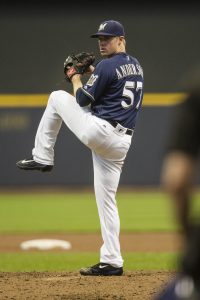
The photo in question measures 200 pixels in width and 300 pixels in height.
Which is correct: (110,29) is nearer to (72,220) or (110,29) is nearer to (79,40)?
(72,220)

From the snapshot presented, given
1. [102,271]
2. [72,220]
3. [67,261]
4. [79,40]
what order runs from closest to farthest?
[102,271] → [67,261] → [72,220] → [79,40]

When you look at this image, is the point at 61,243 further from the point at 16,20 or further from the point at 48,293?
the point at 16,20

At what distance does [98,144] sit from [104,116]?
0.21 m

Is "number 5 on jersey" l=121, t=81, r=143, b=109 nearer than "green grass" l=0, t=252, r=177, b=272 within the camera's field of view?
Yes

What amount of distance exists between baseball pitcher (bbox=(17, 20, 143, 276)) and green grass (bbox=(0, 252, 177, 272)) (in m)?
1.08

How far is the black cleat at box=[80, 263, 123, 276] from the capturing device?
559 cm

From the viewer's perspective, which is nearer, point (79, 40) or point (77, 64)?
point (77, 64)

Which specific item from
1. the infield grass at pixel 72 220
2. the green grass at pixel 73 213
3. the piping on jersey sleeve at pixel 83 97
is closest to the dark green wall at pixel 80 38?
the infield grass at pixel 72 220

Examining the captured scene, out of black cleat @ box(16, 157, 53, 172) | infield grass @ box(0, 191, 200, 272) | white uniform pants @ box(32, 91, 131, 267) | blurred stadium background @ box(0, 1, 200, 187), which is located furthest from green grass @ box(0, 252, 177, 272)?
blurred stadium background @ box(0, 1, 200, 187)

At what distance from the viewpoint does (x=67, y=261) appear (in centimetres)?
739

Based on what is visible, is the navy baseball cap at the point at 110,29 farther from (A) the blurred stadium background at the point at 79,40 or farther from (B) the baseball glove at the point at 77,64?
(A) the blurred stadium background at the point at 79,40

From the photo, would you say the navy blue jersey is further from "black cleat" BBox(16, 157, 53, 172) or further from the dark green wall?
the dark green wall

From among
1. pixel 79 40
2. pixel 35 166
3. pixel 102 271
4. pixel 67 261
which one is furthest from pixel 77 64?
pixel 79 40

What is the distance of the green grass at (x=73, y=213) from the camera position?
10367mm
